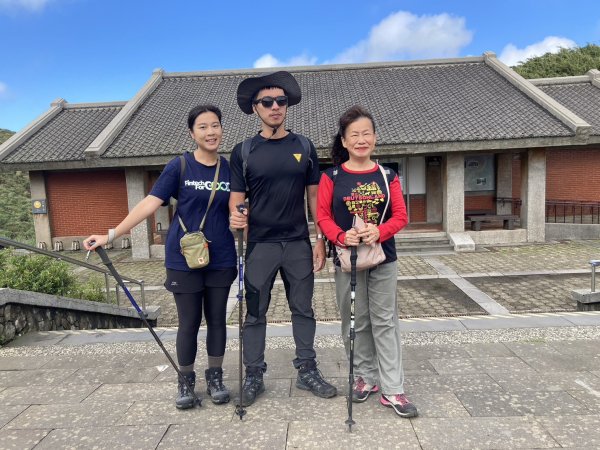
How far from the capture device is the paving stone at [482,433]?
93.7 inches

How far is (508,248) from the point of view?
12.1 metres

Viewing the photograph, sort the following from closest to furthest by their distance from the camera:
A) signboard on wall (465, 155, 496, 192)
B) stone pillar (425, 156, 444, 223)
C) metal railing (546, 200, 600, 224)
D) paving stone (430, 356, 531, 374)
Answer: paving stone (430, 356, 531, 374)
metal railing (546, 200, 600, 224)
stone pillar (425, 156, 444, 223)
signboard on wall (465, 155, 496, 192)

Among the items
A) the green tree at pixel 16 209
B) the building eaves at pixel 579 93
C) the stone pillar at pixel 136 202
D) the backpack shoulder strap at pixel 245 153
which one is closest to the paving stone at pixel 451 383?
the backpack shoulder strap at pixel 245 153

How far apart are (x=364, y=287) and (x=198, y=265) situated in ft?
3.52

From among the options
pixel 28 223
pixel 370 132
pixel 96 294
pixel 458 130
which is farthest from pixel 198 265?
pixel 28 223

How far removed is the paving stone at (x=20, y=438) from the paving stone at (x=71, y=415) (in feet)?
0.17

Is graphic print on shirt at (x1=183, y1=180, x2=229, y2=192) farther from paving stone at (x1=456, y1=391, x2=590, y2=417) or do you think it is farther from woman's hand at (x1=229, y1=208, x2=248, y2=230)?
paving stone at (x1=456, y1=391, x2=590, y2=417)

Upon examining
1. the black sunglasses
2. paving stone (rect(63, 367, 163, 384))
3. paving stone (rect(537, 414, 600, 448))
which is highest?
the black sunglasses

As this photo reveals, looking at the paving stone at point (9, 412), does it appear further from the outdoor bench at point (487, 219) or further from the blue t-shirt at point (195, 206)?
the outdoor bench at point (487, 219)

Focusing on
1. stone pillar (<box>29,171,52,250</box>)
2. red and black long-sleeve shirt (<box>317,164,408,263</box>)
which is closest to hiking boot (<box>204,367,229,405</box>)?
red and black long-sleeve shirt (<box>317,164,408,263</box>)

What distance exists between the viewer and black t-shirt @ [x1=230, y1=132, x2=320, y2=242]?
290cm

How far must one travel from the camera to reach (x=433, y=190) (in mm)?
14680

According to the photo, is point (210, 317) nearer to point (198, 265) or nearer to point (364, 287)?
point (198, 265)

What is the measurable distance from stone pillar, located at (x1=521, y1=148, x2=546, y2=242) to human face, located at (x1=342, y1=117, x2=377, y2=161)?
38.5ft
